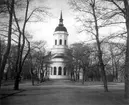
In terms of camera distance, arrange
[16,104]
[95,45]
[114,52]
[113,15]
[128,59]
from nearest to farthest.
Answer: [16,104] < [128,59] < [113,15] < [114,52] < [95,45]

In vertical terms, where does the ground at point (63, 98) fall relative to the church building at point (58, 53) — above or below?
below

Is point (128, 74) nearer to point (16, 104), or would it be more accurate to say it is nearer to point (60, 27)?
point (16, 104)

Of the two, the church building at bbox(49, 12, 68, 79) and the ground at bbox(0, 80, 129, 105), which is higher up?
the church building at bbox(49, 12, 68, 79)

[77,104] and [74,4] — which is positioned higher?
[74,4]

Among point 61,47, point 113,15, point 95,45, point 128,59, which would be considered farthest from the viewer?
point 61,47

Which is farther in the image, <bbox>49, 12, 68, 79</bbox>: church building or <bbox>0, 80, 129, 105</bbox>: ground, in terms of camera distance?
<bbox>49, 12, 68, 79</bbox>: church building

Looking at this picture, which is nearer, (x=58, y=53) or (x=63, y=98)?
(x=63, y=98)

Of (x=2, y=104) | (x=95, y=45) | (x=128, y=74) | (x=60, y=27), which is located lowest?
(x=2, y=104)

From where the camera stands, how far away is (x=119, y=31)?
12.1 metres

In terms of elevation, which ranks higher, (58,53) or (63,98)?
(58,53)

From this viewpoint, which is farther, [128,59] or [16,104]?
[128,59]

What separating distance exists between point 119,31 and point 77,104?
16.4 feet

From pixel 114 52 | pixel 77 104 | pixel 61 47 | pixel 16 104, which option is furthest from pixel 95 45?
pixel 61 47

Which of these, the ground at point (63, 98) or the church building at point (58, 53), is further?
the church building at point (58, 53)
